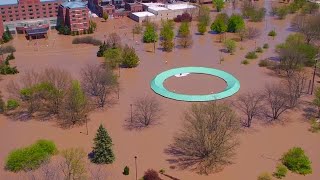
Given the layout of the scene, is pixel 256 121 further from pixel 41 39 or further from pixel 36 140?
pixel 41 39

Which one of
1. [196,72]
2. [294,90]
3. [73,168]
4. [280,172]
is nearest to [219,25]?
[196,72]

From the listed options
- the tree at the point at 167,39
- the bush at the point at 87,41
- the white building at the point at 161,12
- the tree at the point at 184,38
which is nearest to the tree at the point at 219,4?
the white building at the point at 161,12

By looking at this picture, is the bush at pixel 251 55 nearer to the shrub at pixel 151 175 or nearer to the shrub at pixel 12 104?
the shrub at pixel 151 175

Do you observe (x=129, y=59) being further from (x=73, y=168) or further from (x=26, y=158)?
(x=73, y=168)

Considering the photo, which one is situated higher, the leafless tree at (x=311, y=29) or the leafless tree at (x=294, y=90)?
the leafless tree at (x=311, y=29)

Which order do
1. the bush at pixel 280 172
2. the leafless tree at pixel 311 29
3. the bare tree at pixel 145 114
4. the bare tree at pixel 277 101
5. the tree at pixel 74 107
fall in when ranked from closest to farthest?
1. the bush at pixel 280 172
2. the tree at pixel 74 107
3. the bare tree at pixel 145 114
4. the bare tree at pixel 277 101
5. the leafless tree at pixel 311 29

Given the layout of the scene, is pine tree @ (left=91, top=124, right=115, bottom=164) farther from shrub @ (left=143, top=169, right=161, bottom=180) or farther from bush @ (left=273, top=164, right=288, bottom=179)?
bush @ (left=273, top=164, right=288, bottom=179)
